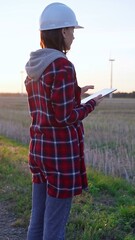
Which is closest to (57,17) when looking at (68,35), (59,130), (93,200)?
(68,35)

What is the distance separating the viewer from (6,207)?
6219 mm

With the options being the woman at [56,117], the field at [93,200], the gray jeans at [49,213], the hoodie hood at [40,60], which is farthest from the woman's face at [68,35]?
the field at [93,200]

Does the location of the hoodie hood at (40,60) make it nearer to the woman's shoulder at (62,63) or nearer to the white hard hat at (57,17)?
the woman's shoulder at (62,63)

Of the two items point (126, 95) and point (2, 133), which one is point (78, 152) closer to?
point (2, 133)

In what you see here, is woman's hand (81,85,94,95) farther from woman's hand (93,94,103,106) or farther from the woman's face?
the woman's face

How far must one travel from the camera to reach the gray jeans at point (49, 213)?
3188mm

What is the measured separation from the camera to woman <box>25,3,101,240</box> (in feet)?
10.0

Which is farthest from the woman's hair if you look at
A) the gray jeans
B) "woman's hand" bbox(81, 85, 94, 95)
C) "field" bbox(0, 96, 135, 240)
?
"field" bbox(0, 96, 135, 240)

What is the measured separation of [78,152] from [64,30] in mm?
829

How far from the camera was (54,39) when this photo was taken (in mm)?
3166

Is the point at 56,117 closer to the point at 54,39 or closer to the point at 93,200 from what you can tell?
the point at 54,39

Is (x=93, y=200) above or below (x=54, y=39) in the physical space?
below

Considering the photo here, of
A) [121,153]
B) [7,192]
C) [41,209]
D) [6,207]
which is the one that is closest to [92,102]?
[41,209]

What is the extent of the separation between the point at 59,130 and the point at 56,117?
10 centimetres
